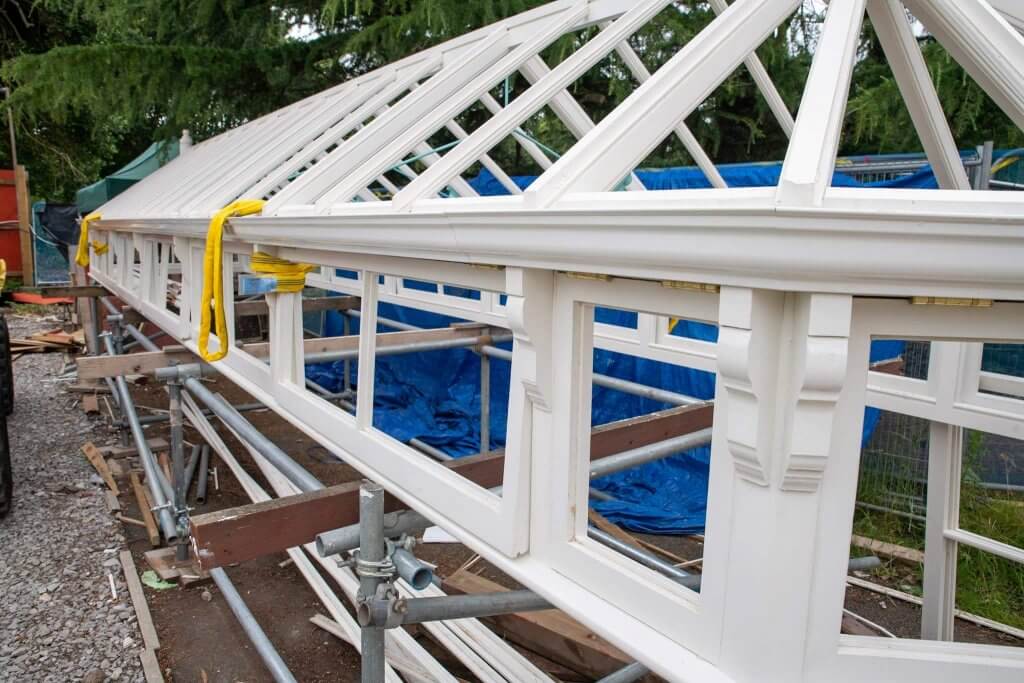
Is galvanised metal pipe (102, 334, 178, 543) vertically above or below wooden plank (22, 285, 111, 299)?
below

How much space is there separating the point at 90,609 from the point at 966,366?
5566 millimetres

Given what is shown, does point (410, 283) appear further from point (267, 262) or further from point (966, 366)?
point (966, 366)

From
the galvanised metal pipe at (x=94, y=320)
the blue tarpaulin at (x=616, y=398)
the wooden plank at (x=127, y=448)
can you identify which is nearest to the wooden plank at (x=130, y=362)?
the wooden plank at (x=127, y=448)

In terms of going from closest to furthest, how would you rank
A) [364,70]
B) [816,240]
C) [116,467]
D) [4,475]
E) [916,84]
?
[816,240], [916,84], [4,475], [116,467], [364,70]

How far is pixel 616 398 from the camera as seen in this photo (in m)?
7.26

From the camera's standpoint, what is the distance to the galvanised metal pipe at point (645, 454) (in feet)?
8.39

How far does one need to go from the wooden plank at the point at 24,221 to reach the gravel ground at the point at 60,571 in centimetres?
1132

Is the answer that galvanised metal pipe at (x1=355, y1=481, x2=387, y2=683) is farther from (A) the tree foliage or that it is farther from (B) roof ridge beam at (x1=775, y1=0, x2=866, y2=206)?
(A) the tree foliage

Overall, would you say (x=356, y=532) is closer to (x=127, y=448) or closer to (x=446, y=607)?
(x=446, y=607)

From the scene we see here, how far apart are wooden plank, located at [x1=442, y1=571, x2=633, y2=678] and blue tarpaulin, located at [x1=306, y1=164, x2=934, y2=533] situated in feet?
5.57

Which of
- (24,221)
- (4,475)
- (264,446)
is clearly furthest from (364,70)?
(24,221)

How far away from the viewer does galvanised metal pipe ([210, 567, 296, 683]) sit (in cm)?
370

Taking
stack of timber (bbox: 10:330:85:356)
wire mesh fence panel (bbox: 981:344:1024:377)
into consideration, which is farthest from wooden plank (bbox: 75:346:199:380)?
stack of timber (bbox: 10:330:85:356)

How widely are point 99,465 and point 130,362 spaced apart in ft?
10.6
